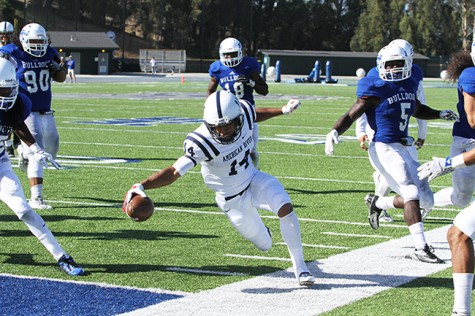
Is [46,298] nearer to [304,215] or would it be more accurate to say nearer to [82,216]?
[82,216]

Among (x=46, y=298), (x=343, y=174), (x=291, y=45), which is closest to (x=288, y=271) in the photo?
(x=46, y=298)

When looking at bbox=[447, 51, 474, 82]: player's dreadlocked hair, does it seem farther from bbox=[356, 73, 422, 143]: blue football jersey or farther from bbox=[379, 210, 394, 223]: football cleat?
bbox=[379, 210, 394, 223]: football cleat

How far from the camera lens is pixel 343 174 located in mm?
12305

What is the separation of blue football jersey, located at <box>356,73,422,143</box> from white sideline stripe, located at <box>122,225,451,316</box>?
95cm

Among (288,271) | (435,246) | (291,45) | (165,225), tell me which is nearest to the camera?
(288,271)

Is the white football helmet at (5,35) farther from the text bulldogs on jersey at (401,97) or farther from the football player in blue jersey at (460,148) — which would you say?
the football player in blue jersey at (460,148)

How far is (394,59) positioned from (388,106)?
40 cm

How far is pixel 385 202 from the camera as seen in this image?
7781 millimetres

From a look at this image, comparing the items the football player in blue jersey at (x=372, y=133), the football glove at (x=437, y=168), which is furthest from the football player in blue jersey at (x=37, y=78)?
the football glove at (x=437, y=168)

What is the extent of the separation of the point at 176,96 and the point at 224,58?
22.2 metres

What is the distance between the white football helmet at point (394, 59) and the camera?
7.41 metres

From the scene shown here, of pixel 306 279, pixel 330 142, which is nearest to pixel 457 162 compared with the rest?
pixel 306 279

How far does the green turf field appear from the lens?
250 inches

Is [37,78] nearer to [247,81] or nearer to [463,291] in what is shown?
[247,81]
